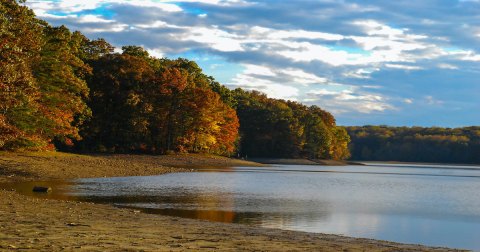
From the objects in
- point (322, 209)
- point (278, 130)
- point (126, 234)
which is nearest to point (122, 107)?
point (278, 130)

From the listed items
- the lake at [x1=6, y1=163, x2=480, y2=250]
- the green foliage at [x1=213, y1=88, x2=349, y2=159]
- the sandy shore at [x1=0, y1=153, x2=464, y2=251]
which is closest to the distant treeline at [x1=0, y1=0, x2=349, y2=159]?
the green foliage at [x1=213, y1=88, x2=349, y2=159]

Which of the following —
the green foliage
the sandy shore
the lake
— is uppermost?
the green foliage

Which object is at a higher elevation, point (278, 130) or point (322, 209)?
point (278, 130)

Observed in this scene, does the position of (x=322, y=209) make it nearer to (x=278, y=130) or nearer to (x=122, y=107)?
(x=122, y=107)

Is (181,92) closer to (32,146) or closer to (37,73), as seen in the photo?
(37,73)

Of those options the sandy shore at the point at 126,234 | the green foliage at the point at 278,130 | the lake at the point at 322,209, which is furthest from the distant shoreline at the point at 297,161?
the sandy shore at the point at 126,234

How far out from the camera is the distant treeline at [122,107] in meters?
55.2

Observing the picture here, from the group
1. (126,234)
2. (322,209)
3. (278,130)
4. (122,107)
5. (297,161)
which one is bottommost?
(297,161)

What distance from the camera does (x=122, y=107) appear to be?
3947 inches

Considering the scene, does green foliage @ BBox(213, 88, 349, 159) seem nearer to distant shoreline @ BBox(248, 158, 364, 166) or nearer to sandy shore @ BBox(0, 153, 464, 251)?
distant shoreline @ BBox(248, 158, 364, 166)

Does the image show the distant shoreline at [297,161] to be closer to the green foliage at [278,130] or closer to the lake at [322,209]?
the green foliage at [278,130]

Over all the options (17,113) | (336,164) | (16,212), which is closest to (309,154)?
(336,164)

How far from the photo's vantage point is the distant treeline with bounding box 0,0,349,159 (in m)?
55.2

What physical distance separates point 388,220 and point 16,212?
60.8 ft
